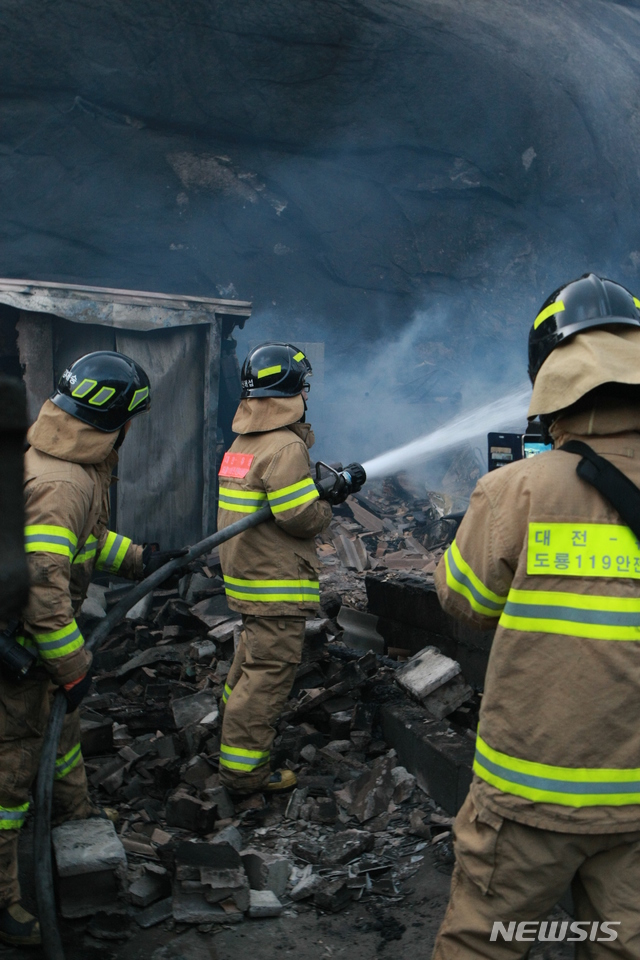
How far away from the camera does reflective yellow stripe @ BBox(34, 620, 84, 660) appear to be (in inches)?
114

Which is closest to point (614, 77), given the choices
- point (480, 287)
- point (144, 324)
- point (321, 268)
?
point (480, 287)

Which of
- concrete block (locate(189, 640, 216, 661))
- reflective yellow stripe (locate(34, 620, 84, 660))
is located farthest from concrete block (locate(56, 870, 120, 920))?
concrete block (locate(189, 640, 216, 661))

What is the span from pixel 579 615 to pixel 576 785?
1.32 ft

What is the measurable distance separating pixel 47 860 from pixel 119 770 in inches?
57.9

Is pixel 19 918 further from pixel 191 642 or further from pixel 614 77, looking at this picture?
pixel 614 77

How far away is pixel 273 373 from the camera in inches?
166

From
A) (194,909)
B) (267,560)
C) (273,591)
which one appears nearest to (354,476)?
(267,560)

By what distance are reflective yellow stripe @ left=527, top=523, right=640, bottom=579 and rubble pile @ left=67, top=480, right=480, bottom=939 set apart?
203 centimetres

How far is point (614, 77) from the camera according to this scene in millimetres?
17781

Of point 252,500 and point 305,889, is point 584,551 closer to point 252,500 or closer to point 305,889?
point 305,889

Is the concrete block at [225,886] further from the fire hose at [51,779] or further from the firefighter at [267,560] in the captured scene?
the firefighter at [267,560]

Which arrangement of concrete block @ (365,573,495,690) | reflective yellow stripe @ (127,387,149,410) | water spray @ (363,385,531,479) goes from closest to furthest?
reflective yellow stripe @ (127,387,149,410) → concrete block @ (365,573,495,690) → water spray @ (363,385,531,479)

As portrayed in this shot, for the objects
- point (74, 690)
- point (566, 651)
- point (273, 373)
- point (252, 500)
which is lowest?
point (74, 690)

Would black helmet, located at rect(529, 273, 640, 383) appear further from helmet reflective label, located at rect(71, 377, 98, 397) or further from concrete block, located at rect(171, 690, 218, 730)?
concrete block, located at rect(171, 690, 218, 730)
